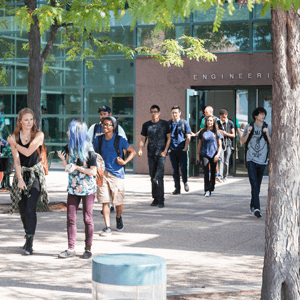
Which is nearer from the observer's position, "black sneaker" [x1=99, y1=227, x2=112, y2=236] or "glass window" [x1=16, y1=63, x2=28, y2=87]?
"black sneaker" [x1=99, y1=227, x2=112, y2=236]

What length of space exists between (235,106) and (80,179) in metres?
11.1

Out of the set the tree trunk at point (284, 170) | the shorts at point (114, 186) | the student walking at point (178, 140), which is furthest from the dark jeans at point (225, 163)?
the tree trunk at point (284, 170)

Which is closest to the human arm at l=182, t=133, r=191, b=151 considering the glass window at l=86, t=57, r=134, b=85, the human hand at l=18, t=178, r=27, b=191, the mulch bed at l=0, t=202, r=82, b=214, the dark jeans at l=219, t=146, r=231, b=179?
the mulch bed at l=0, t=202, r=82, b=214

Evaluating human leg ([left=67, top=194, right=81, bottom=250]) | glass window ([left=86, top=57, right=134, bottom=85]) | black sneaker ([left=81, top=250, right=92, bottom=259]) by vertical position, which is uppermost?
glass window ([left=86, top=57, right=134, bottom=85])

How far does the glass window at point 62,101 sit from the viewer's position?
19188mm

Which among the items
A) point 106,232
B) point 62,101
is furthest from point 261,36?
point 106,232

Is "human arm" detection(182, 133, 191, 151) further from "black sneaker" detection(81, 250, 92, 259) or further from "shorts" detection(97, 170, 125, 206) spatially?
"black sneaker" detection(81, 250, 92, 259)

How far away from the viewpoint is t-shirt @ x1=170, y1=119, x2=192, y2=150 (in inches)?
485

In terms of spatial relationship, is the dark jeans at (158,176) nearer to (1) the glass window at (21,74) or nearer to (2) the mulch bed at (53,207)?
(2) the mulch bed at (53,207)

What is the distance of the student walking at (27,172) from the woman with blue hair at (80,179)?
1.47 ft

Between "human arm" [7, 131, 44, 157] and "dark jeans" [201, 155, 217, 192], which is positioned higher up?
"human arm" [7, 131, 44, 157]

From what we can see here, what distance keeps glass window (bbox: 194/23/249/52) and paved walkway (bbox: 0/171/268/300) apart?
651 cm

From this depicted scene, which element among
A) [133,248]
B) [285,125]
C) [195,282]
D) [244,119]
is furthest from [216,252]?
[244,119]

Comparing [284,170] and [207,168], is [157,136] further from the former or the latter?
[284,170]
